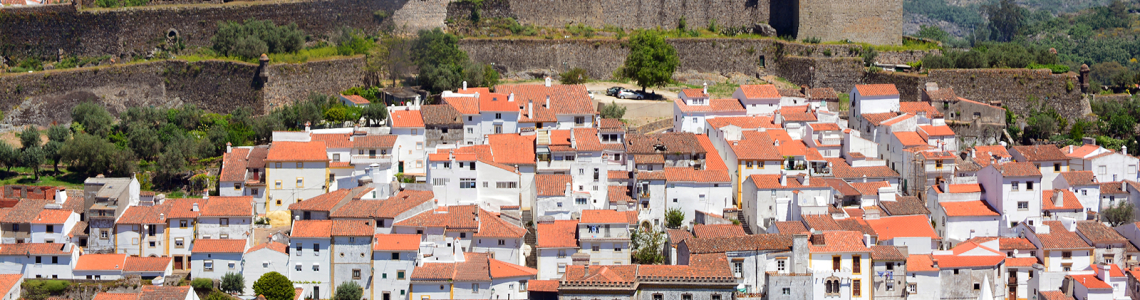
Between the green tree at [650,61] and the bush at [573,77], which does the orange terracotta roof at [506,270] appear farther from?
the bush at [573,77]

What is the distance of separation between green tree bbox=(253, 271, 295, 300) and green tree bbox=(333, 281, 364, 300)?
1.33 metres

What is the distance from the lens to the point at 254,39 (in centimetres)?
5425

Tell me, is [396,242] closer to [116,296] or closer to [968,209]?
[116,296]

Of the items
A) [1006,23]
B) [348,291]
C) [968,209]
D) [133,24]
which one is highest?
[1006,23]

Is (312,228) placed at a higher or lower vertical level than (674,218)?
lower

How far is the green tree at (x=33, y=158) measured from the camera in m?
46.8

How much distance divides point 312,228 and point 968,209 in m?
19.8

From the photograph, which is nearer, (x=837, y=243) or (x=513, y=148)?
(x=837, y=243)

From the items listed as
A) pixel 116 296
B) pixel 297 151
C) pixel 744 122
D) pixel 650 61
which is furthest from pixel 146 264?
pixel 650 61

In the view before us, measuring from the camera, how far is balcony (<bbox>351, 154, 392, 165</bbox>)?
45.9 metres

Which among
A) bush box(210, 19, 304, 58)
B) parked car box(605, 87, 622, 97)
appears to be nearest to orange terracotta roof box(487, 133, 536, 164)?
parked car box(605, 87, 622, 97)

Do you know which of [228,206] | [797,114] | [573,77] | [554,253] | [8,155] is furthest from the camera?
[573,77]

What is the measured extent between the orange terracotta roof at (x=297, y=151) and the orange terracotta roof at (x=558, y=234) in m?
7.80

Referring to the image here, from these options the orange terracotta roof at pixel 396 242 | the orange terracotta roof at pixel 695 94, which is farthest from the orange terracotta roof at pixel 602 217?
the orange terracotta roof at pixel 695 94
